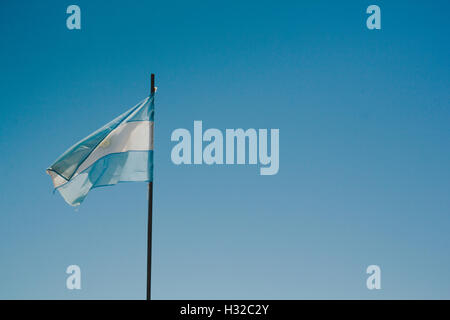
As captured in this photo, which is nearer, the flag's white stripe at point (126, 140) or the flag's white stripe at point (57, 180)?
the flag's white stripe at point (57, 180)

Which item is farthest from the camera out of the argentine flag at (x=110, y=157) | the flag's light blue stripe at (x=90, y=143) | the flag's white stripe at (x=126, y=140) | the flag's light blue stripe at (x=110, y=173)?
the flag's white stripe at (x=126, y=140)

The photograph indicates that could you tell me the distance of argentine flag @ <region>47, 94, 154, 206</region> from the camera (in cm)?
2056

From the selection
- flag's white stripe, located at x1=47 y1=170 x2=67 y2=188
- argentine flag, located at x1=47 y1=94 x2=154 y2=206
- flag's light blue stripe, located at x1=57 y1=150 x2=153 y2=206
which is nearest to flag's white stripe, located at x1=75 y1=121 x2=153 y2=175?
argentine flag, located at x1=47 y1=94 x2=154 y2=206

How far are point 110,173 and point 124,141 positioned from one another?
1.29 metres

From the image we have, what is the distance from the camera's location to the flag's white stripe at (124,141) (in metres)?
20.9

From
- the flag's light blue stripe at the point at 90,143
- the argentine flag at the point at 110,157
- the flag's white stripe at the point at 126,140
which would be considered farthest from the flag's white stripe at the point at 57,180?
the flag's white stripe at the point at 126,140

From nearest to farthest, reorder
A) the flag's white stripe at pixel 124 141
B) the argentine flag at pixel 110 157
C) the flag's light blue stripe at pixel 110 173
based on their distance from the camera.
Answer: the argentine flag at pixel 110 157, the flag's light blue stripe at pixel 110 173, the flag's white stripe at pixel 124 141

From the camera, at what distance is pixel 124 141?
70.0 ft

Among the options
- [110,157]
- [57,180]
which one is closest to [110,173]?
[110,157]

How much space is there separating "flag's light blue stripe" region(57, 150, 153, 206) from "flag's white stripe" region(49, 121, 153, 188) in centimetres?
15

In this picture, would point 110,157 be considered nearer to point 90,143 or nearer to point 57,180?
point 90,143

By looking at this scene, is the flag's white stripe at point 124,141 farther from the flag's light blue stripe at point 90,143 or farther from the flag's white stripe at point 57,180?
the flag's light blue stripe at point 90,143
